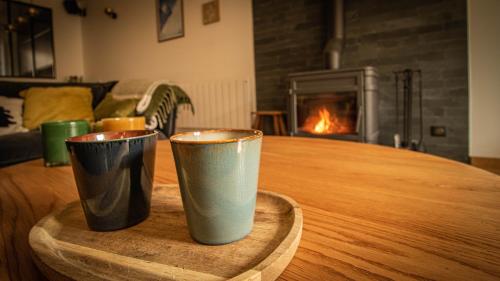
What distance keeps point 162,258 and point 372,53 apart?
2.66 metres

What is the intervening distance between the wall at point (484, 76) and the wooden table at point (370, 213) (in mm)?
2069

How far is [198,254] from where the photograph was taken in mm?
252

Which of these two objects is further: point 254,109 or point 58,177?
point 254,109

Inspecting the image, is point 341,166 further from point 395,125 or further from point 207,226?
point 395,125


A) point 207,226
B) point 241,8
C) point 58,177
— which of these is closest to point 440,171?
point 207,226

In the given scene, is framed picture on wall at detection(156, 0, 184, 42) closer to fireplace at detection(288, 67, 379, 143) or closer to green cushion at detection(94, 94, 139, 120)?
green cushion at detection(94, 94, 139, 120)

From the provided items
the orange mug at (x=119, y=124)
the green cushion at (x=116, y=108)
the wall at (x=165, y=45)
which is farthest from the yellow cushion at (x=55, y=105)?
the orange mug at (x=119, y=124)

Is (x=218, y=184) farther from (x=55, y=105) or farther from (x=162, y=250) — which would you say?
(x=55, y=105)

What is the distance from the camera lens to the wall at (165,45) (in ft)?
11.0

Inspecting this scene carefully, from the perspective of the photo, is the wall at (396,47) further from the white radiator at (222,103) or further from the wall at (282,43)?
the white radiator at (222,103)

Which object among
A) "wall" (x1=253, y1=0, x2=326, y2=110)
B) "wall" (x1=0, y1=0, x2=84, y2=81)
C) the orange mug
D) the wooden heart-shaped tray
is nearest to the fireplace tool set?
"wall" (x1=253, y1=0, x2=326, y2=110)

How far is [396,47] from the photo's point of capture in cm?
244

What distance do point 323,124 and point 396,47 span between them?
807mm

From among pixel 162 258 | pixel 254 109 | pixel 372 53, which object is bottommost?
pixel 162 258
